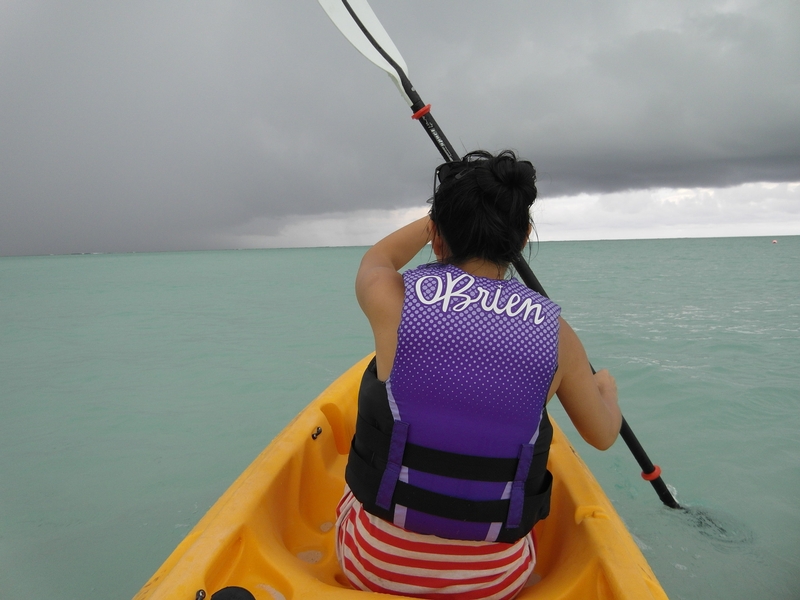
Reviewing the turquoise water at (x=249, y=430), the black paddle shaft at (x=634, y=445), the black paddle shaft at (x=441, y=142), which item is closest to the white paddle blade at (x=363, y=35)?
the black paddle shaft at (x=441, y=142)

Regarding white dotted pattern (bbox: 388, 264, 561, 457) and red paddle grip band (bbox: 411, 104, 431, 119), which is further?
red paddle grip band (bbox: 411, 104, 431, 119)

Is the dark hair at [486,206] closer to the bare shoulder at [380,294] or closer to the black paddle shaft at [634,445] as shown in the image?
the bare shoulder at [380,294]

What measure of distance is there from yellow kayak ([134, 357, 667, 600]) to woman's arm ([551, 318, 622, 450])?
0.46 metres

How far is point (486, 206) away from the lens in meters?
1.16

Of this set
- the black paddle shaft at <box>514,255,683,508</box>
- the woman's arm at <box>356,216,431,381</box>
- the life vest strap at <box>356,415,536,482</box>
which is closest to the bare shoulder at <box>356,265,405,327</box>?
the woman's arm at <box>356,216,431,381</box>

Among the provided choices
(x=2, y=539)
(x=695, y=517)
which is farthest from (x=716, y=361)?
(x=2, y=539)

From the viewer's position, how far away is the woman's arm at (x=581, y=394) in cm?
122

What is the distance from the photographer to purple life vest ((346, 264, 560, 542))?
114cm

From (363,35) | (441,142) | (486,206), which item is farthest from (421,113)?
(486,206)

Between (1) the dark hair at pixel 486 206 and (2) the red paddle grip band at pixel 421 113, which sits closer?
(1) the dark hair at pixel 486 206

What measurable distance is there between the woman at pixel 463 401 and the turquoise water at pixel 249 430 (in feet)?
1.81

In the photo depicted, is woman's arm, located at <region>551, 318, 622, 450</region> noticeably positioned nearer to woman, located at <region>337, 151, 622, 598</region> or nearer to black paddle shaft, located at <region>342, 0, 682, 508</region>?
woman, located at <region>337, 151, 622, 598</region>

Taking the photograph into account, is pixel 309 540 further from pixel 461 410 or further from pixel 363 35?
pixel 363 35

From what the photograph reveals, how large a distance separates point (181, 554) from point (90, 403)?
5.03 metres
